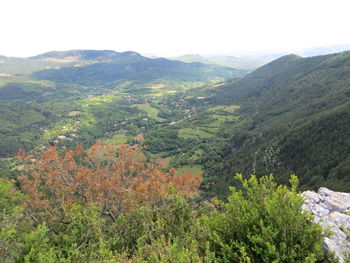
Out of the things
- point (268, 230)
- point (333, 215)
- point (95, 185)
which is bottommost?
point (95, 185)

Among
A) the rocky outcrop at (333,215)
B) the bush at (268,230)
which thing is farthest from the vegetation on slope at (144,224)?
the rocky outcrop at (333,215)

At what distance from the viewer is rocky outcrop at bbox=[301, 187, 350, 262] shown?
13.8 meters

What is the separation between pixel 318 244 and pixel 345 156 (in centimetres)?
10702

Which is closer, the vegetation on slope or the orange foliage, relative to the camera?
the vegetation on slope

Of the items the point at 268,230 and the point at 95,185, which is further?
the point at 95,185

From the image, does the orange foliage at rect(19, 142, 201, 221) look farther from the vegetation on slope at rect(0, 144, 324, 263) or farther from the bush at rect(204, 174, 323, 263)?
the bush at rect(204, 174, 323, 263)

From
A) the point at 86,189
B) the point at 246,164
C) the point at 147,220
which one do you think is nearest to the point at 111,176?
the point at 86,189

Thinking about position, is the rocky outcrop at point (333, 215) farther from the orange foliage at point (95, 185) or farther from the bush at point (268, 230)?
the orange foliage at point (95, 185)

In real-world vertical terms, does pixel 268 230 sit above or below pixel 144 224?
above

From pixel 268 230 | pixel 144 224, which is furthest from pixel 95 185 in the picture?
pixel 268 230

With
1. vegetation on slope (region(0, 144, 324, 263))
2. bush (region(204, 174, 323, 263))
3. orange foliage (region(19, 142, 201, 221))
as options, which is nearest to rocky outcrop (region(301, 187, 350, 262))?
bush (region(204, 174, 323, 263))

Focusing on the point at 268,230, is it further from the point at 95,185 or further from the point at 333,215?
the point at 95,185

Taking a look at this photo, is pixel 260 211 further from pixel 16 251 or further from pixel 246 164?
pixel 246 164

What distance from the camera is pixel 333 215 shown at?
18.7m
